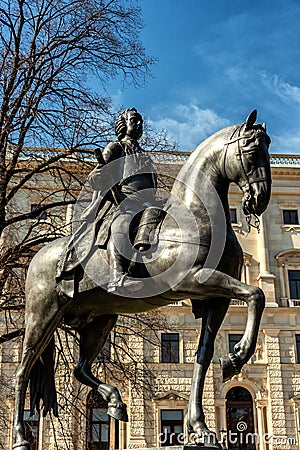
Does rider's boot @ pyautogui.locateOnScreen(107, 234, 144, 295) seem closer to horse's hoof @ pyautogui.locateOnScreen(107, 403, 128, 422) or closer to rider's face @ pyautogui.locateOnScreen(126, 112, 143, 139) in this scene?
horse's hoof @ pyautogui.locateOnScreen(107, 403, 128, 422)

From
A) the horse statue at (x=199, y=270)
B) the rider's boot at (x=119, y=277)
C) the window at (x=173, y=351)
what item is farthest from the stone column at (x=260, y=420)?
the rider's boot at (x=119, y=277)

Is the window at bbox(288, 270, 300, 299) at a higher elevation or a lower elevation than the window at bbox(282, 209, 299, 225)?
lower

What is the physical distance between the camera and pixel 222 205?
6156 millimetres

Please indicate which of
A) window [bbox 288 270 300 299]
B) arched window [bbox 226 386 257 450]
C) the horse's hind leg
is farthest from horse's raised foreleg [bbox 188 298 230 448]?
window [bbox 288 270 300 299]

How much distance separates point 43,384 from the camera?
6.92m

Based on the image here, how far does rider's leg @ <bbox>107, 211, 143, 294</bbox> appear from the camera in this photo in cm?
620

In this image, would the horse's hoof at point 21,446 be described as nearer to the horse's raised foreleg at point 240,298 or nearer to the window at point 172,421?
the horse's raised foreleg at point 240,298

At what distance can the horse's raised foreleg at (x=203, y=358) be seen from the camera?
5855mm

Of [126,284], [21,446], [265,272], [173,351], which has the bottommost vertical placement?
[21,446]

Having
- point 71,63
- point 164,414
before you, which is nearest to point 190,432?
point 71,63

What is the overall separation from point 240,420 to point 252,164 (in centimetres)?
2974

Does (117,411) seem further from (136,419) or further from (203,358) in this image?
(136,419)

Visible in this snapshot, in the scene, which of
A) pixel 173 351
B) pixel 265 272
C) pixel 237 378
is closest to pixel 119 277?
pixel 173 351

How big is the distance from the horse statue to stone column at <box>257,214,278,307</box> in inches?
1151
